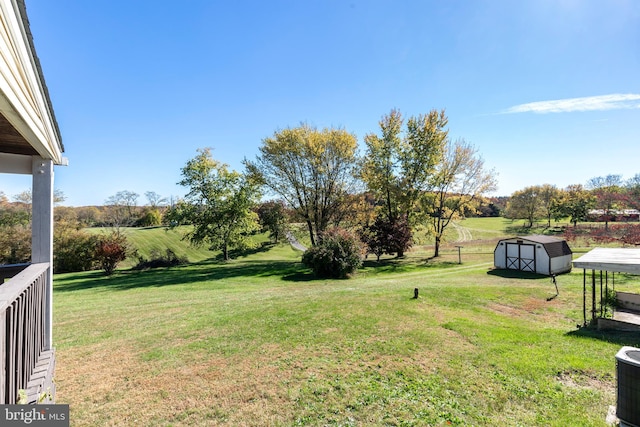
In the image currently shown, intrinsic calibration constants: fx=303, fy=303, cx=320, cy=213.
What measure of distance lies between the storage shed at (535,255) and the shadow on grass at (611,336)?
12.8m

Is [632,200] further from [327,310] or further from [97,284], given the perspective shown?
[97,284]

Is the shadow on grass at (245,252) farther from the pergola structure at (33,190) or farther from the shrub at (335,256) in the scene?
the pergola structure at (33,190)

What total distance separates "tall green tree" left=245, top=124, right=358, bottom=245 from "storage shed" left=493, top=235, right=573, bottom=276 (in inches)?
472

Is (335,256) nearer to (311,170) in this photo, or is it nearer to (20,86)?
(311,170)

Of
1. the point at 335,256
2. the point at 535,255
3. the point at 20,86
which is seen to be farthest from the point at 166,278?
the point at 535,255

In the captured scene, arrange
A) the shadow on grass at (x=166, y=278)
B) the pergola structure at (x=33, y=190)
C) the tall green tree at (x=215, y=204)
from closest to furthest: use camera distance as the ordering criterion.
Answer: the pergola structure at (x=33, y=190)
the shadow on grass at (x=166, y=278)
the tall green tree at (x=215, y=204)

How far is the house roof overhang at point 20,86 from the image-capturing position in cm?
197

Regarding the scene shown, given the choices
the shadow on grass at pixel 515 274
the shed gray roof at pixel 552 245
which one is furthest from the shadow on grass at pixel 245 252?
the shed gray roof at pixel 552 245

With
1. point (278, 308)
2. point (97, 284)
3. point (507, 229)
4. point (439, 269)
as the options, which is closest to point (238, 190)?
point (97, 284)

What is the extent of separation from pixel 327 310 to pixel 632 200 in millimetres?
16942

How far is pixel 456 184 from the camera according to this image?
88.8 feet

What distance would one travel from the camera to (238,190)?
28547 mm

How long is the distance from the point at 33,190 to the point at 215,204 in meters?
24.4

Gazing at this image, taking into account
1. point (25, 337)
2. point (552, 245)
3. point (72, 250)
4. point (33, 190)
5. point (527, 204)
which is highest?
point (527, 204)
